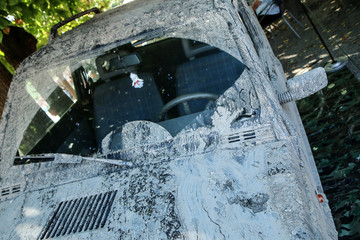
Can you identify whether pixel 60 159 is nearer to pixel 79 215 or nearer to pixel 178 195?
pixel 79 215

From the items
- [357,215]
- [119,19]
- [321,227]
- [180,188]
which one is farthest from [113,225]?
[357,215]

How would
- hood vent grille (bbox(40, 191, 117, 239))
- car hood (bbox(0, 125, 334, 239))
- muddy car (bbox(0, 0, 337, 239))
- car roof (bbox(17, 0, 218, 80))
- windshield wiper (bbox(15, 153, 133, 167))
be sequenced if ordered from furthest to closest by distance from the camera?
car roof (bbox(17, 0, 218, 80))
windshield wiper (bbox(15, 153, 133, 167))
hood vent grille (bbox(40, 191, 117, 239))
muddy car (bbox(0, 0, 337, 239))
car hood (bbox(0, 125, 334, 239))

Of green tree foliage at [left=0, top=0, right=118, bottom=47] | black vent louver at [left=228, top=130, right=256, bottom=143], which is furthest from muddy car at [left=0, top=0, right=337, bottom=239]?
green tree foliage at [left=0, top=0, right=118, bottom=47]

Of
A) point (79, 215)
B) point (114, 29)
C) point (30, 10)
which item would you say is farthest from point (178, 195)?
point (30, 10)

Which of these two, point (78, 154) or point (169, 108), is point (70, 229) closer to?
point (78, 154)

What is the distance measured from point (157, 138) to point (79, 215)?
26.3 inches

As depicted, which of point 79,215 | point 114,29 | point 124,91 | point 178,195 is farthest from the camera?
point 114,29

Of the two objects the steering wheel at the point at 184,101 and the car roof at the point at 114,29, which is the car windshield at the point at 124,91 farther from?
the car roof at the point at 114,29

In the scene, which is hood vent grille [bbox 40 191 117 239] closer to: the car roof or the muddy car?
the muddy car

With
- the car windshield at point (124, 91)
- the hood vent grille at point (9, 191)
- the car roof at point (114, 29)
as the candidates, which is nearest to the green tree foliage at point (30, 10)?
the car roof at point (114, 29)

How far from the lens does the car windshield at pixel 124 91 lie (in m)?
2.56

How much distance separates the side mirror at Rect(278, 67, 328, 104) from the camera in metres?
2.55

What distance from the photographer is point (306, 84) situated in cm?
257

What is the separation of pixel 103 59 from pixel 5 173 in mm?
1109
